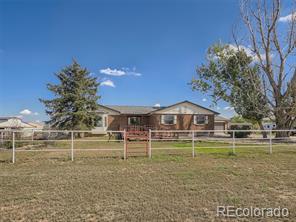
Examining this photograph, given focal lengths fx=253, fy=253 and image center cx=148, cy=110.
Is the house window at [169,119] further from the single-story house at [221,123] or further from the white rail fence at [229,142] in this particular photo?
the single-story house at [221,123]

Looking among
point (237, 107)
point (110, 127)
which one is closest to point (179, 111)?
point (237, 107)

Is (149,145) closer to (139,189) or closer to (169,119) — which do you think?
(139,189)

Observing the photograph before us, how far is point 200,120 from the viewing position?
3100 centimetres

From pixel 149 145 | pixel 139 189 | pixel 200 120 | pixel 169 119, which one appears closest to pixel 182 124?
pixel 169 119

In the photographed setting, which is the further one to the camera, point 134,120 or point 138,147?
point 134,120

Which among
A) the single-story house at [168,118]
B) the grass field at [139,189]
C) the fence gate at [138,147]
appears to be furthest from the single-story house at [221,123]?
the grass field at [139,189]

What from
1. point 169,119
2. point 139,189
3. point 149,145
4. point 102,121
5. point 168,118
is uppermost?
point 168,118

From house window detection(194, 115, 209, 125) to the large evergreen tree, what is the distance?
1191 cm

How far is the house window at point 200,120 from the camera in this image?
30875 millimetres

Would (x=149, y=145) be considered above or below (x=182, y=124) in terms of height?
below

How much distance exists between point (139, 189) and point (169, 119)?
2428cm

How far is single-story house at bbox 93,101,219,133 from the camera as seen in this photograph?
30156 millimetres

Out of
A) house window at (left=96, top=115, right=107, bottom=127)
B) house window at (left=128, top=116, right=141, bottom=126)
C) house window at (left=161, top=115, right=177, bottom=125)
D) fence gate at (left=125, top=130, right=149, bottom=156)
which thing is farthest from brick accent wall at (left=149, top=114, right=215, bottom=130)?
fence gate at (left=125, top=130, right=149, bottom=156)

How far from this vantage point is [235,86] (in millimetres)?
27969
